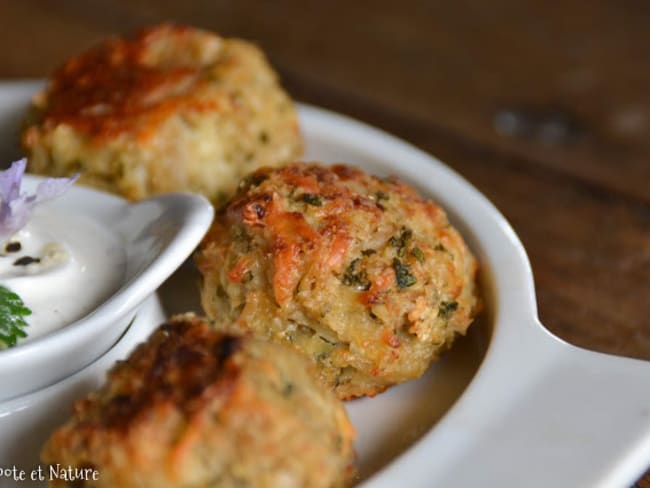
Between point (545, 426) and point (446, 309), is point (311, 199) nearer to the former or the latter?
point (446, 309)

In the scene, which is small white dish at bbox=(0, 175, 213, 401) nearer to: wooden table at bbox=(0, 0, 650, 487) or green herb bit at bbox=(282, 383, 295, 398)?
green herb bit at bbox=(282, 383, 295, 398)

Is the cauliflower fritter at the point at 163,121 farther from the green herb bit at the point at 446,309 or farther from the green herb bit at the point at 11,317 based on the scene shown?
the green herb bit at the point at 446,309

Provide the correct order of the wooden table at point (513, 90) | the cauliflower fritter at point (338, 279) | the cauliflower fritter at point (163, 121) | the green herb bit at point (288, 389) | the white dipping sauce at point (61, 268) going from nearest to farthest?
the green herb bit at point (288, 389) → the white dipping sauce at point (61, 268) → the cauliflower fritter at point (338, 279) → the cauliflower fritter at point (163, 121) → the wooden table at point (513, 90)

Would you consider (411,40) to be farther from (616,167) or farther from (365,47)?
(616,167)

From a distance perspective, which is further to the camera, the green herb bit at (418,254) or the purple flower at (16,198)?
the green herb bit at (418,254)

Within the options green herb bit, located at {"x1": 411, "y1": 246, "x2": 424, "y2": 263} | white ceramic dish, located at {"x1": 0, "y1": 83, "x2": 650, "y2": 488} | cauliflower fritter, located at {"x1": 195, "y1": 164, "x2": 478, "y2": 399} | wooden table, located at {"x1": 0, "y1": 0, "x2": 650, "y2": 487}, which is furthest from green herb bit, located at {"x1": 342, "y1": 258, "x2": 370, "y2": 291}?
wooden table, located at {"x1": 0, "y1": 0, "x2": 650, "y2": 487}

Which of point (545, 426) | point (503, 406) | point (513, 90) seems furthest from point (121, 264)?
point (513, 90)

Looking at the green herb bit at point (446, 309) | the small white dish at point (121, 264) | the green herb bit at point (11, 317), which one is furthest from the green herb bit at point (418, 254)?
the green herb bit at point (11, 317)

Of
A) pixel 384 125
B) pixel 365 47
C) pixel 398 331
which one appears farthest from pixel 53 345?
pixel 365 47
